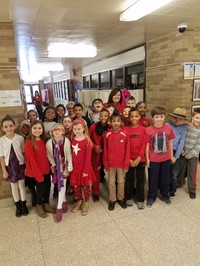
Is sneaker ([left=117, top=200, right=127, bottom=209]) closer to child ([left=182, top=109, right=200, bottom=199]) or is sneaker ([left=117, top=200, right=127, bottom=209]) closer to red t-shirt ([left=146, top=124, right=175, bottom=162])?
red t-shirt ([left=146, top=124, right=175, bottom=162])

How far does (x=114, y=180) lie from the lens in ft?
7.80

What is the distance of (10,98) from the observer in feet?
8.34

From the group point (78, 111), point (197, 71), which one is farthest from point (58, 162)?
point (197, 71)

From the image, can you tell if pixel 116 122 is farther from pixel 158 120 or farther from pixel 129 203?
pixel 129 203

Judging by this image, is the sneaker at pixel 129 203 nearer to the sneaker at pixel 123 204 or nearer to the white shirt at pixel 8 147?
the sneaker at pixel 123 204

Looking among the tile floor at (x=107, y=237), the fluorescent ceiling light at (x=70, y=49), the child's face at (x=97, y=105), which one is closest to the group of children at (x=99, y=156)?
the tile floor at (x=107, y=237)

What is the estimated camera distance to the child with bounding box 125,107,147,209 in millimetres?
2281

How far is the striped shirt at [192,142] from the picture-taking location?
97.6 inches

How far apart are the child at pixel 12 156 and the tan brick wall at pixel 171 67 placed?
9.13 feet

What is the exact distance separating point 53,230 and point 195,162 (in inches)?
75.4

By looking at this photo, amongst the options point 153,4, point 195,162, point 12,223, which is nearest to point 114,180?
point 195,162

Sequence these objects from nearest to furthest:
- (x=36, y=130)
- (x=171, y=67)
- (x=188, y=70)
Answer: (x=36, y=130) < (x=188, y=70) < (x=171, y=67)

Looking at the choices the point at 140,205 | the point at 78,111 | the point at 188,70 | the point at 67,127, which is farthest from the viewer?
the point at 188,70

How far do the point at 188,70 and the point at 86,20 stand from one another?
1929 mm
